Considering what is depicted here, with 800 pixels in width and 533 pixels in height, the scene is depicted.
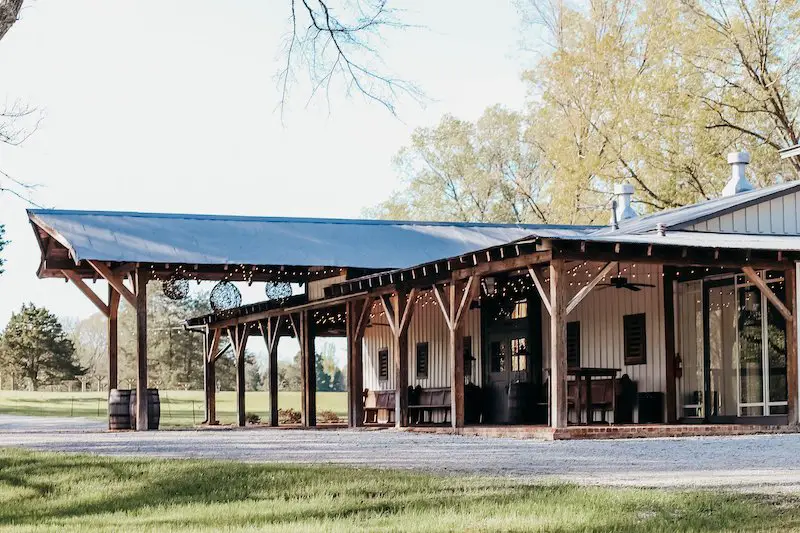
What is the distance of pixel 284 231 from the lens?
2258cm

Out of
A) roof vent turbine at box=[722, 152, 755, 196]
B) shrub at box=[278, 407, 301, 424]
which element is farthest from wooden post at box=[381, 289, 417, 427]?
shrub at box=[278, 407, 301, 424]

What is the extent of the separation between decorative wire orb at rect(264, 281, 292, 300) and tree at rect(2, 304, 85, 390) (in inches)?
1366

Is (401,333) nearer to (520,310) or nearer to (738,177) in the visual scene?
(520,310)

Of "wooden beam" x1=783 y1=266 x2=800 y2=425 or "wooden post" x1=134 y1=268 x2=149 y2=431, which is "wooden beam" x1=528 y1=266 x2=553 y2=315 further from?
"wooden post" x1=134 y1=268 x2=149 y2=431

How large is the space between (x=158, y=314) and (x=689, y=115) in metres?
43.0

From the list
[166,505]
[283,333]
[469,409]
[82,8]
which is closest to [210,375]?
[283,333]

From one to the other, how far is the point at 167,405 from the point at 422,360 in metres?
21.8

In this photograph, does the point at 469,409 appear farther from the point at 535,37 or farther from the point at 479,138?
the point at 479,138

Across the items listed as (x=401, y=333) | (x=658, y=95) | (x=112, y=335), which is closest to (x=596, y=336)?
(x=401, y=333)

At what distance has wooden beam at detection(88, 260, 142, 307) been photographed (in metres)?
19.0

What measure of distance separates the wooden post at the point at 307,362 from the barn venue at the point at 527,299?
0.13ft

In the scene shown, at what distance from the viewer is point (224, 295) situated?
20734mm

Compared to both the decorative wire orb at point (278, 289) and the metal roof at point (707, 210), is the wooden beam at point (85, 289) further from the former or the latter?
the metal roof at point (707, 210)

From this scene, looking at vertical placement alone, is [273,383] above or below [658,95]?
below
